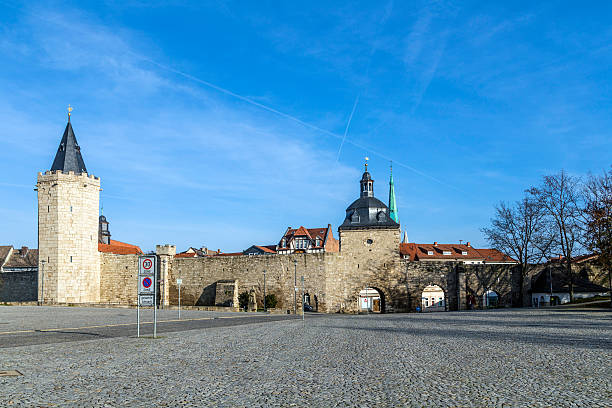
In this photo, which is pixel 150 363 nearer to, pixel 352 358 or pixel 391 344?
pixel 352 358

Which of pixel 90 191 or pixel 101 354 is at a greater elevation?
pixel 90 191

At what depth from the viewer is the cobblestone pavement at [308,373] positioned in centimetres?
650

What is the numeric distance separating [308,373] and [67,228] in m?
42.6

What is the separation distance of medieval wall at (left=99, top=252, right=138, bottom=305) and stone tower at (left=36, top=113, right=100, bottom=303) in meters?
1.12

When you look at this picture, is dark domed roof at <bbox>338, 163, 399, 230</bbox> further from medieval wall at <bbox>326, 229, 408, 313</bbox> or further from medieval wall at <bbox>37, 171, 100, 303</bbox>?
medieval wall at <bbox>37, 171, 100, 303</bbox>

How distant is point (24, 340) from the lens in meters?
13.3

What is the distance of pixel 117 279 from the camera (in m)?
49.4

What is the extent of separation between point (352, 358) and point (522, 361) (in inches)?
120

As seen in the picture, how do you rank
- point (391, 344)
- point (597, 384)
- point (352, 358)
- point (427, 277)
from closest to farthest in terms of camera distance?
point (597, 384), point (352, 358), point (391, 344), point (427, 277)

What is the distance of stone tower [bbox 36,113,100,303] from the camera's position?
45375mm

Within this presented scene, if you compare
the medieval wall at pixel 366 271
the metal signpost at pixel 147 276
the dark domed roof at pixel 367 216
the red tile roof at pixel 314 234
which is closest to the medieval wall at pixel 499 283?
the medieval wall at pixel 366 271

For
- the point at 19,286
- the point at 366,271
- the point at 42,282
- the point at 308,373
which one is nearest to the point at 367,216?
the point at 366,271

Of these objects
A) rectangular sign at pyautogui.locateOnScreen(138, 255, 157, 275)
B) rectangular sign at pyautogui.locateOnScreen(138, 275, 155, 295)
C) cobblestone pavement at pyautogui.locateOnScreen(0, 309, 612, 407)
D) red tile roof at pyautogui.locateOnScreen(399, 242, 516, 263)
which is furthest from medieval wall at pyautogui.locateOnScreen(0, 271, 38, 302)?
red tile roof at pyautogui.locateOnScreen(399, 242, 516, 263)

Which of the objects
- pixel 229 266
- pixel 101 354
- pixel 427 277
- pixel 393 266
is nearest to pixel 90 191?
pixel 229 266
